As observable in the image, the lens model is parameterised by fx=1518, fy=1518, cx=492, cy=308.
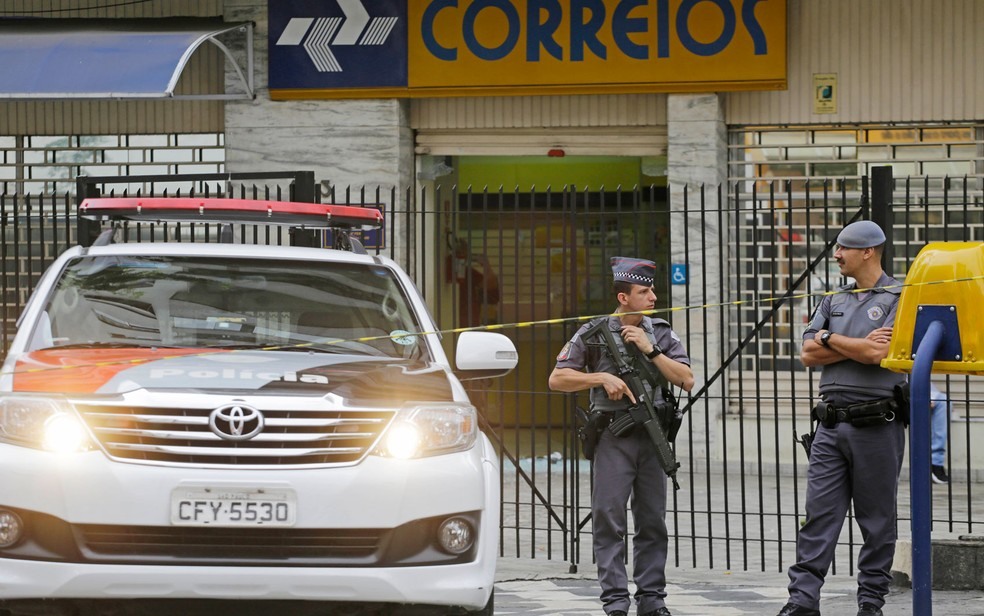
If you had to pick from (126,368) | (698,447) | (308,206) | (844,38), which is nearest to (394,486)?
(126,368)

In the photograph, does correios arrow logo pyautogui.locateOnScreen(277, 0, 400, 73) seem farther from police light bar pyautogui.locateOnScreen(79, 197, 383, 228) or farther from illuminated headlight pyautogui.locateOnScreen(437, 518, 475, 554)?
illuminated headlight pyautogui.locateOnScreen(437, 518, 475, 554)

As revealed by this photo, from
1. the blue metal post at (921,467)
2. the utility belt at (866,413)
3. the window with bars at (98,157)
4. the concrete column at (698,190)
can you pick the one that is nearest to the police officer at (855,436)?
the utility belt at (866,413)

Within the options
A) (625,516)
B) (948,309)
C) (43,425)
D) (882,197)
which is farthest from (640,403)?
(43,425)

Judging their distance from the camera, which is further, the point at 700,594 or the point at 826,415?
the point at 700,594

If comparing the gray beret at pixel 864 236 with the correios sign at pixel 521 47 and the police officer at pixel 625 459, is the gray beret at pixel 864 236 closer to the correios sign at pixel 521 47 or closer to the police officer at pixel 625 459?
the police officer at pixel 625 459

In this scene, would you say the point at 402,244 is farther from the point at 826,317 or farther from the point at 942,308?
the point at 942,308

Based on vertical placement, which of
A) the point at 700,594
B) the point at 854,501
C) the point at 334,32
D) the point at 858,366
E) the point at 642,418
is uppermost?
the point at 334,32

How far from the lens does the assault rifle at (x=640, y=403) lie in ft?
22.8

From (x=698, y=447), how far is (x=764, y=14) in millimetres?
4017

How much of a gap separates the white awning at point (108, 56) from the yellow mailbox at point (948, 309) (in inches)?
363

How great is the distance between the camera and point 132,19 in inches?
603

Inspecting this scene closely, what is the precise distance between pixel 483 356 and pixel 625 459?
51.5 inches

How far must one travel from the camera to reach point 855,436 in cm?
676

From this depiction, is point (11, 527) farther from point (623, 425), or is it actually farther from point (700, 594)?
point (700, 594)
